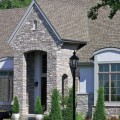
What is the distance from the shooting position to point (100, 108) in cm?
3316

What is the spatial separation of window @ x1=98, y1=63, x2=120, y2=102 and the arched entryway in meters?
5.35

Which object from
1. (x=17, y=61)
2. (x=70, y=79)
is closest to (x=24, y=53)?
(x=17, y=61)

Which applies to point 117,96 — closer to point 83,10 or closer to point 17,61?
point 17,61

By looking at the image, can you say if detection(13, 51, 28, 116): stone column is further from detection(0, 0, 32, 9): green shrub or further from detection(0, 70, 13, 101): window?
detection(0, 0, 32, 9): green shrub

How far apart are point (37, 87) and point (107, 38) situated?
6.07 meters

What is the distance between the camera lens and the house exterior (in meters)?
35.9

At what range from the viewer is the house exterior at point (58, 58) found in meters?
35.9

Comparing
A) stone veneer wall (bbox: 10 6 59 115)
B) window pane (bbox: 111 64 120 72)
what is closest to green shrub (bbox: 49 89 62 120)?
stone veneer wall (bbox: 10 6 59 115)

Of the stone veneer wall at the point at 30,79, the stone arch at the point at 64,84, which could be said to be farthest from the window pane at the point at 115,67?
the stone veneer wall at the point at 30,79

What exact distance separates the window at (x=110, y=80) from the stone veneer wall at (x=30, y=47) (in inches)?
131

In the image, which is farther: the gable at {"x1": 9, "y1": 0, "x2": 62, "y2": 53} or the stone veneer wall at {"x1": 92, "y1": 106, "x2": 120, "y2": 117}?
the gable at {"x1": 9, "y1": 0, "x2": 62, "y2": 53}

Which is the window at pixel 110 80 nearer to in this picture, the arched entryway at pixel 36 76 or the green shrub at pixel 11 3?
the arched entryway at pixel 36 76

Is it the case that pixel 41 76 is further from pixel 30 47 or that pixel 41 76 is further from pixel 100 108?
pixel 100 108

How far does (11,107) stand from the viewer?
40344 millimetres
